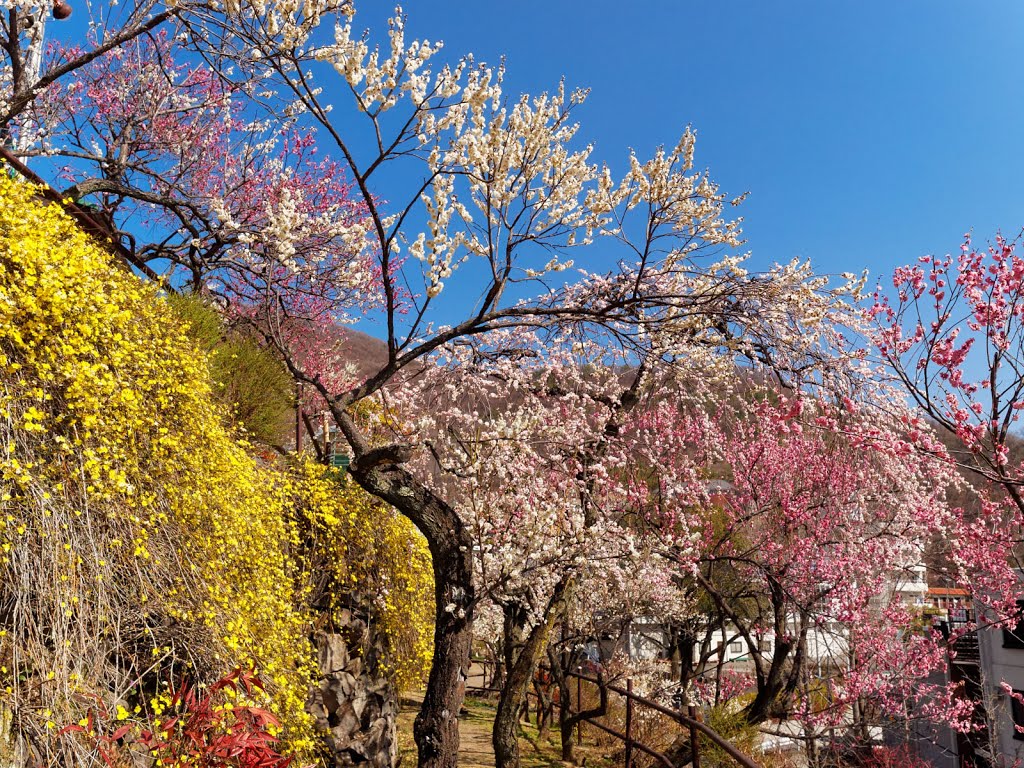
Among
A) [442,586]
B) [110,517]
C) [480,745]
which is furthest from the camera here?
[480,745]

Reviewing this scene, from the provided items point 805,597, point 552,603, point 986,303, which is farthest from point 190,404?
point 805,597

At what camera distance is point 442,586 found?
5.07 metres

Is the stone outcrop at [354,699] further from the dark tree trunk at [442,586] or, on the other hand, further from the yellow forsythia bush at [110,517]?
the dark tree trunk at [442,586]

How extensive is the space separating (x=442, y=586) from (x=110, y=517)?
2278 millimetres

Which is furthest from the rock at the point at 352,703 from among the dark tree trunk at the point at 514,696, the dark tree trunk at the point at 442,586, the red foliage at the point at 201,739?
the red foliage at the point at 201,739

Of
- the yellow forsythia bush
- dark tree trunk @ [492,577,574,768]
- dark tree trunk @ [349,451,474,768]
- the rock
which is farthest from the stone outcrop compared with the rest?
dark tree trunk @ [349,451,474,768]

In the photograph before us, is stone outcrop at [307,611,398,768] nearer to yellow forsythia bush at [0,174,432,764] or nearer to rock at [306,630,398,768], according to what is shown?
rock at [306,630,398,768]

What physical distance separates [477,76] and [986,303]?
12.3 ft

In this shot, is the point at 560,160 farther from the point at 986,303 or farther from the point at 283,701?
the point at 283,701

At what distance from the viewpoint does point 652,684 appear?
14.6 meters

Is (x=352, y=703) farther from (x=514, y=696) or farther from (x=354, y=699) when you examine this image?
(x=514, y=696)

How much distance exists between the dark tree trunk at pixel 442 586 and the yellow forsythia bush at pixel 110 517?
2.98 ft

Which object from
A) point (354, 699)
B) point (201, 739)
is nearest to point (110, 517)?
point (201, 739)

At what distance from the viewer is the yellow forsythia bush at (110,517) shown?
11.1 ft
